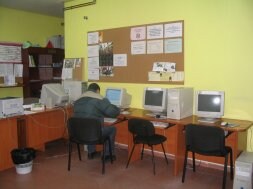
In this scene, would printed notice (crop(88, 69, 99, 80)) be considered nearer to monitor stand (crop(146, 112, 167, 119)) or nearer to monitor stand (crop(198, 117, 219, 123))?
monitor stand (crop(146, 112, 167, 119))

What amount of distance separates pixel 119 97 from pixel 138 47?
0.88 metres

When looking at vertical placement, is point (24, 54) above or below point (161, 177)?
above

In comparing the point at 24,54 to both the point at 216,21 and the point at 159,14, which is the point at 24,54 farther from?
the point at 216,21

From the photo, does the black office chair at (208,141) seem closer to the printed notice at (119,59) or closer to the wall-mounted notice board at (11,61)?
the printed notice at (119,59)

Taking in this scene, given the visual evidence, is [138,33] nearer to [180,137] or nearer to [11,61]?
[180,137]

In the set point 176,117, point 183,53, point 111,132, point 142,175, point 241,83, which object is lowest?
point 142,175

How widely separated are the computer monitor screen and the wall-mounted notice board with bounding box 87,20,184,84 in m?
0.33

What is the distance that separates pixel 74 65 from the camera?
5375 mm

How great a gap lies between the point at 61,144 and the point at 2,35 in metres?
2.70

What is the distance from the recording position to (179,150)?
362 centimetres

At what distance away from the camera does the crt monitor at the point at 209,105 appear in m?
3.44

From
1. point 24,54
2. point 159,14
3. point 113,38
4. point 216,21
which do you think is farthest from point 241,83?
point 24,54

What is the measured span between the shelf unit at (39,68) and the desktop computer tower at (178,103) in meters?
3.60

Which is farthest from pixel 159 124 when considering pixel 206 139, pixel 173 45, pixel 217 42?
pixel 217 42
